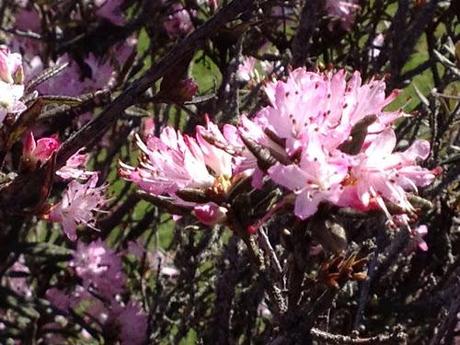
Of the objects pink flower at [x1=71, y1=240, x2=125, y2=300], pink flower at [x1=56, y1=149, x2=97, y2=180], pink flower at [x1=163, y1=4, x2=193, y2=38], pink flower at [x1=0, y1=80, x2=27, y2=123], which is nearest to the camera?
pink flower at [x1=0, y1=80, x2=27, y2=123]

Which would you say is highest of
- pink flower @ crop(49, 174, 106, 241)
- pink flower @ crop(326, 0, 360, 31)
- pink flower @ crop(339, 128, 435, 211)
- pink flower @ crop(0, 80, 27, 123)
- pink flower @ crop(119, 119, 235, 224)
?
pink flower @ crop(0, 80, 27, 123)

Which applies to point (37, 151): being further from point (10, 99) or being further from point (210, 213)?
point (210, 213)

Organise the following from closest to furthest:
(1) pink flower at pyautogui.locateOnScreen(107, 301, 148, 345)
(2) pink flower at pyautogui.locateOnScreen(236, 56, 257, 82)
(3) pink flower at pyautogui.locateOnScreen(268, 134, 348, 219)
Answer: (3) pink flower at pyautogui.locateOnScreen(268, 134, 348, 219) < (2) pink flower at pyautogui.locateOnScreen(236, 56, 257, 82) < (1) pink flower at pyautogui.locateOnScreen(107, 301, 148, 345)

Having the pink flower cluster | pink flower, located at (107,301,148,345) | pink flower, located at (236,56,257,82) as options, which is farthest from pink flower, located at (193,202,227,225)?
pink flower, located at (107,301,148,345)

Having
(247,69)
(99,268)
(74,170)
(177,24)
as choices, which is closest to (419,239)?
(74,170)

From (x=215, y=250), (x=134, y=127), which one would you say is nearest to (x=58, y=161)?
(x=215, y=250)

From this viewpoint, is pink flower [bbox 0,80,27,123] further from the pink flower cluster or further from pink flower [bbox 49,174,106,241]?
the pink flower cluster

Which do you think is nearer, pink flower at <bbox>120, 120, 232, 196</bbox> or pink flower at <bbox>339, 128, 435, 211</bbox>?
pink flower at <bbox>339, 128, 435, 211</bbox>
